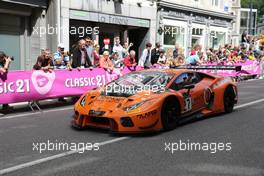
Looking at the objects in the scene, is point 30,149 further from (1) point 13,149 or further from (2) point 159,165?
(2) point 159,165

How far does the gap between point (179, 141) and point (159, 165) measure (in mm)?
1502

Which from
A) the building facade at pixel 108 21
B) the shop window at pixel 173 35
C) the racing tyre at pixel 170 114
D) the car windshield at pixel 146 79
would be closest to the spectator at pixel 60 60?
the building facade at pixel 108 21

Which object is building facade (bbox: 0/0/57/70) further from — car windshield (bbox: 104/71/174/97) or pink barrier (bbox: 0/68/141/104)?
car windshield (bbox: 104/71/174/97)

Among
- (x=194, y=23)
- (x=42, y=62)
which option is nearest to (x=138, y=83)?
(x=42, y=62)

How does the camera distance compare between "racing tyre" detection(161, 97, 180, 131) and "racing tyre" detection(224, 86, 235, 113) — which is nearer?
"racing tyre" detection(161, 97, 180, 131)

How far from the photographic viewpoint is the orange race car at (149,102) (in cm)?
770

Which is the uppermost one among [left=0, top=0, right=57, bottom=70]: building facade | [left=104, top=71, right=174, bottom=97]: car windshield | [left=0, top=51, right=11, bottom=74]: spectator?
[left=0, top=0, right=57, bottom=70]: building facade

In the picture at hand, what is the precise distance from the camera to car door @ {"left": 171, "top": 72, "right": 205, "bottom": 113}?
885 centimetres

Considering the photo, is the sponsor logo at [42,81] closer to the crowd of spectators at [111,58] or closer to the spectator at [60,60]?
the crowd of spectators at [111,58]

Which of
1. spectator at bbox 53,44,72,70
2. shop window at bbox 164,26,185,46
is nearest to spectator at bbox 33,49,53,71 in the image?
spectator at bbox 53,44,72,70

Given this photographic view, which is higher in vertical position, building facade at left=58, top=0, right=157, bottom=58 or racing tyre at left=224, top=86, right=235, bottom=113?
building facade at left=58, top=0, right=157, bottom=58

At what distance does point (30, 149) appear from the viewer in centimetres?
687

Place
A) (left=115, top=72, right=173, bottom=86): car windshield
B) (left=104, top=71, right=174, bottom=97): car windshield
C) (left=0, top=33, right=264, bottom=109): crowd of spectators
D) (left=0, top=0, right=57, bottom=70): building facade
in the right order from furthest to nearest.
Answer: (left=0, top=0, right=57, bottom=70): building facade < (left=0, top=33, right=264, bottom=109): crowd of spectators < (left=115, top=72, right=173, bottom=86): car windshield < (left=104, top=71, right=174, bottom=97): car windshield

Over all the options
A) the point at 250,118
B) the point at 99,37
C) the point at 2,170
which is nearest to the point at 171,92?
the point at 250,118
